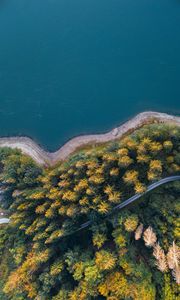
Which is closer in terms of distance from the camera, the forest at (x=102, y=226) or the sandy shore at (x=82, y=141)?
the forest at (x=102, y=226)

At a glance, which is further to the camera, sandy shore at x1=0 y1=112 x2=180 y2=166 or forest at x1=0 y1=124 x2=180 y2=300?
sandy shore at x1=0 y1=112 x2=180 y2=166

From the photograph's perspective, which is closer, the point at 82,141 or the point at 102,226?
the point at 102,226

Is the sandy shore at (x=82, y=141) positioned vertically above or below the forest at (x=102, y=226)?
above

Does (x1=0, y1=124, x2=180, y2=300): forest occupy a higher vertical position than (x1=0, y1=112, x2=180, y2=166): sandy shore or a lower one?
lower

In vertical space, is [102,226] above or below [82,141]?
below
